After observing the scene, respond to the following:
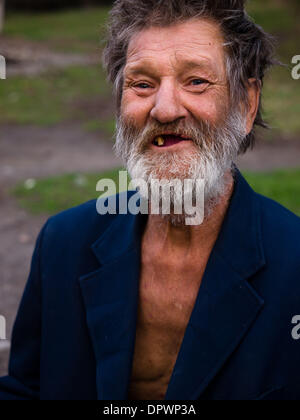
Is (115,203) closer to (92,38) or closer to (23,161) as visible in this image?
(23,161)

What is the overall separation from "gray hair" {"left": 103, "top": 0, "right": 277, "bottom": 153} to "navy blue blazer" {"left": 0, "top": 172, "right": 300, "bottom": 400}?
1.50 feet

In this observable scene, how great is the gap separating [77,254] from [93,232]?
0.13 meters

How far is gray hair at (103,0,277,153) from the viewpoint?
91.7 inches

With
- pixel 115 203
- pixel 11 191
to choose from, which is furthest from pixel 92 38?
pixel 115 203

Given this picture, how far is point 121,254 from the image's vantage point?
8.37 feet

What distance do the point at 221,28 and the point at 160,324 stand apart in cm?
123

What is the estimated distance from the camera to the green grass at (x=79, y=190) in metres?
7.11

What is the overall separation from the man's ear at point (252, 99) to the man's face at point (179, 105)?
179mm

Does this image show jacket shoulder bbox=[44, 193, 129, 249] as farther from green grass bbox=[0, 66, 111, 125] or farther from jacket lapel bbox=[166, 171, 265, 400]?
green grass bbox=[0, 66, 111, 125]

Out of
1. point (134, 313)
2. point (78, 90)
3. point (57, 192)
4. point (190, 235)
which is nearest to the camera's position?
point (134, 313)

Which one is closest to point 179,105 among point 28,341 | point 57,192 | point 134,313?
point 134,313

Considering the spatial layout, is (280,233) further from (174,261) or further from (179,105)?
(179,105)

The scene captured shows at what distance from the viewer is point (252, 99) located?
2594 mm

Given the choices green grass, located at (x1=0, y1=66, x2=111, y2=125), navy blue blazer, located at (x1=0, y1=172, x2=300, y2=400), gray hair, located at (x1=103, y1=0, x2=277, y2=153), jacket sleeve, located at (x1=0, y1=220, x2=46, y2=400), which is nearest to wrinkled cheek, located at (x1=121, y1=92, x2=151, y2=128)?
gray hair, located at (x1=103, y1=0, x2=277, y2=153)
